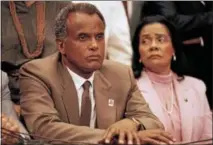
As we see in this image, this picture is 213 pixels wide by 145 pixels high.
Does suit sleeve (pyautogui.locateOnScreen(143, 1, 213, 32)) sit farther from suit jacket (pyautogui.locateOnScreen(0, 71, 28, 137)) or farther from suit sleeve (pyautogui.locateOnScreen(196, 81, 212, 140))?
suit jacket (pyautogui.locateOnScreen(0, 71, 28, 137))

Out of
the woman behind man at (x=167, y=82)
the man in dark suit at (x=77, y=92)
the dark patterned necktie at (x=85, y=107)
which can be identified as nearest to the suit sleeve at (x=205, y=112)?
the woman behind man at (x=167, y=82)

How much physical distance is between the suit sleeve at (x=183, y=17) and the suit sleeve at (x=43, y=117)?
0.41 meters

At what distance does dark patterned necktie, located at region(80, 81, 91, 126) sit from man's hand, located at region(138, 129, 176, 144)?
0.12 metres

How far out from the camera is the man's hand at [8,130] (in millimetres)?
877

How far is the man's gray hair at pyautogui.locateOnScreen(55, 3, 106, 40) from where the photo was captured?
95 centimetres

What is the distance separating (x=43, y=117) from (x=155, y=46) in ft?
1.03

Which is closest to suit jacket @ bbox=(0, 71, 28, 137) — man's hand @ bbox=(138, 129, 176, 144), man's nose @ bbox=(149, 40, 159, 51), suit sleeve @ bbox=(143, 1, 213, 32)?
man's hand @ bbox=(138, 129, 176, 144)

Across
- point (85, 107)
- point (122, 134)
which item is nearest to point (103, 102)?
point (85, 107)

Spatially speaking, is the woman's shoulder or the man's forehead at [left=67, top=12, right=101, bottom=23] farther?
the woman's shoulder

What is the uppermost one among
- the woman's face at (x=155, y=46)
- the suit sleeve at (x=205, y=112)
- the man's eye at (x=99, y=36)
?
the man's eye at (x=99, y=36)

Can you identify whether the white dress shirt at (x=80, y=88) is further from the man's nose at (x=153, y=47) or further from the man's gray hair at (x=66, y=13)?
the man's nose at (x=153, y=47)

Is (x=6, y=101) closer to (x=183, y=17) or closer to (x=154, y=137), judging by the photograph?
(x=154, y=137)

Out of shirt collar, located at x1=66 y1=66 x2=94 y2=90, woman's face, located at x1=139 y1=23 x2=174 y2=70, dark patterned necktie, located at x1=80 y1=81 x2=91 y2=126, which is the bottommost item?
dark patterned necktie, located at x1=80 y1=81 x2=91 y2=126

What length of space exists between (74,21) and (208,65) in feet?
1.55
